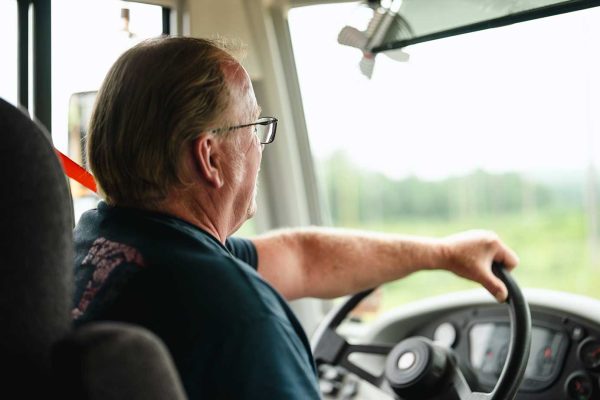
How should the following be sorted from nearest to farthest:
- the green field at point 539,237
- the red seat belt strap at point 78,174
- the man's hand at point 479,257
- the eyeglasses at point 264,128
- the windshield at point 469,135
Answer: the eyeglasses at point 264,128 → the red seat belt strap at point 78,174 → the man's hand at point 479,257 → the windshield at point 469,135 → the green field at point 539,237

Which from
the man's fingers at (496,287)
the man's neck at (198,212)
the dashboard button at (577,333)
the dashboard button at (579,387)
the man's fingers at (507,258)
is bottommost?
the dashboard button at (579,387)

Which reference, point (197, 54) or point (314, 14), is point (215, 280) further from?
point (314, 14)

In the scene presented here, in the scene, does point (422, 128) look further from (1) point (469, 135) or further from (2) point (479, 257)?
(2) point (479, 257)

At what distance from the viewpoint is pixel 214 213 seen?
57.9 inches

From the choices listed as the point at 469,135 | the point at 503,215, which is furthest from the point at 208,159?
the point at 503,215

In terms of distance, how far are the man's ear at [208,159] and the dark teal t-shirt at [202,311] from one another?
18cm

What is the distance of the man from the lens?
3.77ft

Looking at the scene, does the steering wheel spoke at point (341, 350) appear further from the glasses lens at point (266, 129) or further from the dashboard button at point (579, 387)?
the glasses lens at point (266, 129)

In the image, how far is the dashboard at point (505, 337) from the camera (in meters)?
1.94

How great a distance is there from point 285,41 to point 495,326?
1228 mm

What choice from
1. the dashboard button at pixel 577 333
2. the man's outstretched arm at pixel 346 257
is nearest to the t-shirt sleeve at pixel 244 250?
the man's outstretched arm at pixel 346 257

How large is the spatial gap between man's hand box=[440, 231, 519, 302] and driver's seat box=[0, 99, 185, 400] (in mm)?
1139

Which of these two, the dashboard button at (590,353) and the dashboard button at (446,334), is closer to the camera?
the dashboard button at (590,353)

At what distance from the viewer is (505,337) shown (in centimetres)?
209
